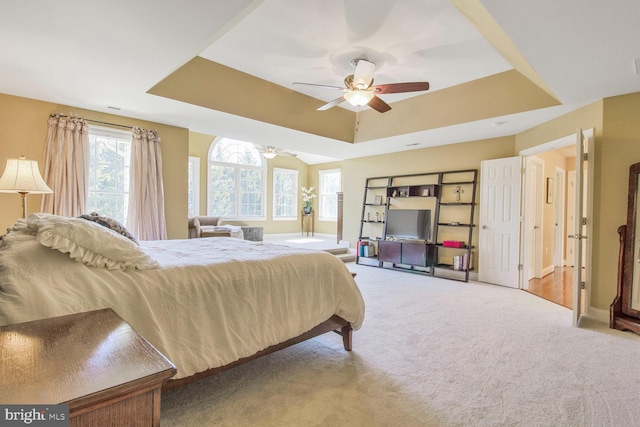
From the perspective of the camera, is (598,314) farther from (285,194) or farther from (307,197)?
(285,194)

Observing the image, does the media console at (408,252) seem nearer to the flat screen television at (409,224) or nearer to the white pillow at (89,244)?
the flat screen television at (409,224)

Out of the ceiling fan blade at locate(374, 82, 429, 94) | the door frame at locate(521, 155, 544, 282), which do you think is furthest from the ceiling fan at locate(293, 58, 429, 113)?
the door frame at locate(521, 155, 544, 282)

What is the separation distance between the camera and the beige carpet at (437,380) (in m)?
1.77

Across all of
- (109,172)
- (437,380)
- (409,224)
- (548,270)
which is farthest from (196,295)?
(548,270)

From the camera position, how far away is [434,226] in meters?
5.88

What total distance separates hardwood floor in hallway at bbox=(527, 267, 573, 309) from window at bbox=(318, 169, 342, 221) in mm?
6036

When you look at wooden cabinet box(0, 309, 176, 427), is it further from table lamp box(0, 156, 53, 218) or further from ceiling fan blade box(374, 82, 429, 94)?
ceiling fan blade box(374, 82, 429, 94)

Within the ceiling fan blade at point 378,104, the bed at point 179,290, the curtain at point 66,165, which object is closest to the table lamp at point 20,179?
the curtain at point 66,165

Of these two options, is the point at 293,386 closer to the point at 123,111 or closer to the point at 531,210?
the point at 123,111

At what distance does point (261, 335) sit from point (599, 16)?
3038 mm

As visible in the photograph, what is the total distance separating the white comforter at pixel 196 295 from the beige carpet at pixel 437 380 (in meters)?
0.30

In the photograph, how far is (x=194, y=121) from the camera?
15.0 ft

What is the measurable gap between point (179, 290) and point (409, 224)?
515 centimetres

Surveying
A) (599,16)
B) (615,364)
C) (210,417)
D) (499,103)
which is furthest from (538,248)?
(210,417)
